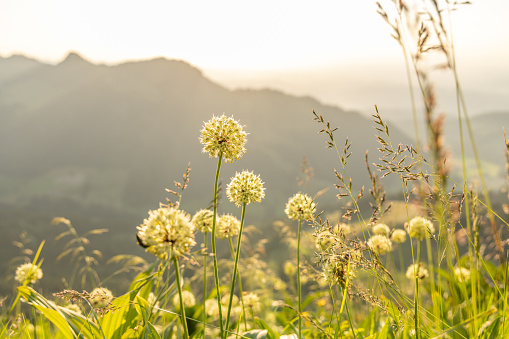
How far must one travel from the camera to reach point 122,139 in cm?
13362

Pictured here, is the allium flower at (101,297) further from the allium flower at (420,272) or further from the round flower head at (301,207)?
the allium flower at (420,272)

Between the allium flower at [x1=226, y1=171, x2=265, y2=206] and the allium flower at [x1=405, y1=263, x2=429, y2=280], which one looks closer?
the allium flower at [x1=405, y1=263, x2=429, y2=280]

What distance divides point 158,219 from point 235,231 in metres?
1.24

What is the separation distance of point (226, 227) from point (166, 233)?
1.19m

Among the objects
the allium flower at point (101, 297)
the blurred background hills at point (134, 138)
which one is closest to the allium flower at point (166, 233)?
the allium flower at point (101, 297)

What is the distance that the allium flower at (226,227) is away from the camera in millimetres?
2615

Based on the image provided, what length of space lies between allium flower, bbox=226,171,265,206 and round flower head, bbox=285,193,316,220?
36 cm

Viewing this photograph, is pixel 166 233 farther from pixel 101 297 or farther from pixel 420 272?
pixel 420 272

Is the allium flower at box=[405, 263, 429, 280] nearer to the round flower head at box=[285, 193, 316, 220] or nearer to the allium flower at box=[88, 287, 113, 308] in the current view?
the round flower head at box=[285, 193, 316, 220]

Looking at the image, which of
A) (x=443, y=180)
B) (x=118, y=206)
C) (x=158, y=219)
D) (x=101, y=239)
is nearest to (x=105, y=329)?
(x=158, y=219)

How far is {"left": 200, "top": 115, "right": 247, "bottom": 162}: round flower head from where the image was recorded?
2164 millimetres

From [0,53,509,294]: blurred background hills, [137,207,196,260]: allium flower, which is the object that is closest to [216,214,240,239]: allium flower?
[137,207,196,260]: allium flower

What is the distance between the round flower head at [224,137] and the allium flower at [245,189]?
0.74 feet

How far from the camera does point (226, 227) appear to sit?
104 inches
